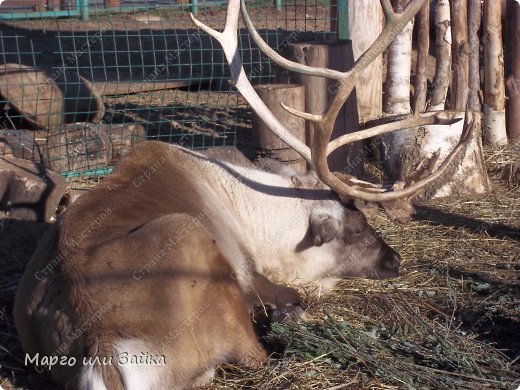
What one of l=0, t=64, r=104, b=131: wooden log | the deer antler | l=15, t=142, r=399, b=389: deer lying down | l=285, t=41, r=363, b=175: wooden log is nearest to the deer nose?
l=15, t=142, r=399, b=389: deer lying down

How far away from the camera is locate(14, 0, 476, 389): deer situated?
3859mm

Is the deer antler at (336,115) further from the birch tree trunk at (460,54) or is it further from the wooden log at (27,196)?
the birch tree trunk at (460,54)

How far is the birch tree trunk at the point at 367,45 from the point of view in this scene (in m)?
7.64

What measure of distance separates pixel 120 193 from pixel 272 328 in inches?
42.1

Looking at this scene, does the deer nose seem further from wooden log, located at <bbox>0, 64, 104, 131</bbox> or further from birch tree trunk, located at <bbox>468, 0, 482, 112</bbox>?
wooden log, located at <bbox>0, 64, 104, 131</bbox>

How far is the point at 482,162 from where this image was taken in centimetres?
708

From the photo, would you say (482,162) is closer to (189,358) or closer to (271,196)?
(271,196)

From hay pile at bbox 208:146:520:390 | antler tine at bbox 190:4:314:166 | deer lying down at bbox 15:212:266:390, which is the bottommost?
hay pile at bbox 208:146:520:390

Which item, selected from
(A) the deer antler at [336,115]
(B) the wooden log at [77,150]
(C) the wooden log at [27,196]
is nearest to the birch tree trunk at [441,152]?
(A) the deer antler at [336,115]

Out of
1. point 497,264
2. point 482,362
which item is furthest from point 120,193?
point 497,264

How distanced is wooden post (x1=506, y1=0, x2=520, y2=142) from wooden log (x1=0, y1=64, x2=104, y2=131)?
381 centimetres

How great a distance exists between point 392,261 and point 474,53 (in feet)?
9.91

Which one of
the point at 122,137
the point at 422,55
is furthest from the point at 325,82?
the point at 122,137

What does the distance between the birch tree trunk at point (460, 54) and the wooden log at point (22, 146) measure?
11.7 feet
